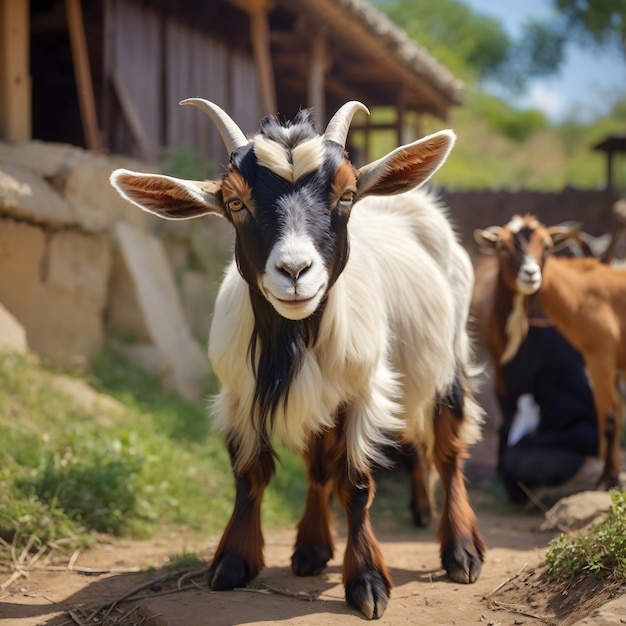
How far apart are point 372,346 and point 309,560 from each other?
1.28 metres

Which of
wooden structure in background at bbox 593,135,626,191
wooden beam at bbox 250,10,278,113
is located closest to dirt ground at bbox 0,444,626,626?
wooden beam at bbox 250,10,278,113

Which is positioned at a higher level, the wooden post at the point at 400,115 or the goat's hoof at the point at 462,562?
the wooden post at the point at 400,115

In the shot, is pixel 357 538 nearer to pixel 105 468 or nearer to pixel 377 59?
pixel 105 468

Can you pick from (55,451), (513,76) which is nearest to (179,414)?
(55,451)

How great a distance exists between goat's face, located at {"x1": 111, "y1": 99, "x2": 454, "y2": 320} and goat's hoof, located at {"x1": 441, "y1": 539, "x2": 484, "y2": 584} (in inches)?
64.1

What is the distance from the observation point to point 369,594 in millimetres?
3629

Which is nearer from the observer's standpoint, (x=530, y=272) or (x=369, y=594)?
(x=369, y=594)

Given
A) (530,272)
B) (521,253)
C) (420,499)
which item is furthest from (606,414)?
(420,499)

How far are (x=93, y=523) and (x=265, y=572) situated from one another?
1274 mm

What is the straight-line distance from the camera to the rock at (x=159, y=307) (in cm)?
787

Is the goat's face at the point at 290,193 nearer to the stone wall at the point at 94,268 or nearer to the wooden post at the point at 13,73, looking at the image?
the stone wall at the point at 94,268

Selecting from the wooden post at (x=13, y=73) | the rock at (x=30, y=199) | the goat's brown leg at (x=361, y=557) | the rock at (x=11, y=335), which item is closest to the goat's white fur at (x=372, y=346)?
the goat's brown leg at (x=361, y=557)

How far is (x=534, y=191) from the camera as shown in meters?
12.9

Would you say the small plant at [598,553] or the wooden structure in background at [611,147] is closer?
the small plant at [598,553]
